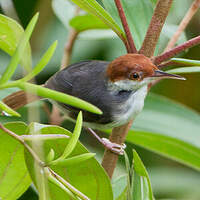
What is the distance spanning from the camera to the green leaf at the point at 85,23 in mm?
2588

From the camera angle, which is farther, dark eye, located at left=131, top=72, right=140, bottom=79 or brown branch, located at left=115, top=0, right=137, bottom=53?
dark eye, located at left=131, top=72, right=140, bottom=79

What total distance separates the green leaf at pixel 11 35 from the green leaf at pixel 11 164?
0.28m

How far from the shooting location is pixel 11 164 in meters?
1.49

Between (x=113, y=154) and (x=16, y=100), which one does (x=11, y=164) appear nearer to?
(x=113, y=154)

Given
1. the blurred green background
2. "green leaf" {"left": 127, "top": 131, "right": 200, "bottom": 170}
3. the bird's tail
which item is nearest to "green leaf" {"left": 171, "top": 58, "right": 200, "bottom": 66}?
"green leaf" {"left": 127, "top": 131, "right": 200, "bottom": 170}

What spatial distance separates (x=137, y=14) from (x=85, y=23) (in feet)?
1.99

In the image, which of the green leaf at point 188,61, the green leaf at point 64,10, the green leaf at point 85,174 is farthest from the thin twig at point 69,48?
the green leaf at point 85,174

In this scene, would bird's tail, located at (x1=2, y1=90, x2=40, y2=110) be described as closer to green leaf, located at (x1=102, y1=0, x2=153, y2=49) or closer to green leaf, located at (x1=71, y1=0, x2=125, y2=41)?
green leaf, located at (x1=102, y1=0, x2=153, y2=49)

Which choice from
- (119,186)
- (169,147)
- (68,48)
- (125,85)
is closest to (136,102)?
(125,85)

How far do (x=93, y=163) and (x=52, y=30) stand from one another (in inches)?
98.5

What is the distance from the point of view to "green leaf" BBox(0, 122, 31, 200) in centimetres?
147

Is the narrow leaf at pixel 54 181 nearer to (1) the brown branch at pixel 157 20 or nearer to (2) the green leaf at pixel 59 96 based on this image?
(2) the green leaf at pixel 59 96

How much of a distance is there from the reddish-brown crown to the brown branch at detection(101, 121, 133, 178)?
0.44m

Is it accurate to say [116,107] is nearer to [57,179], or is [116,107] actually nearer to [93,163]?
[93,163]
